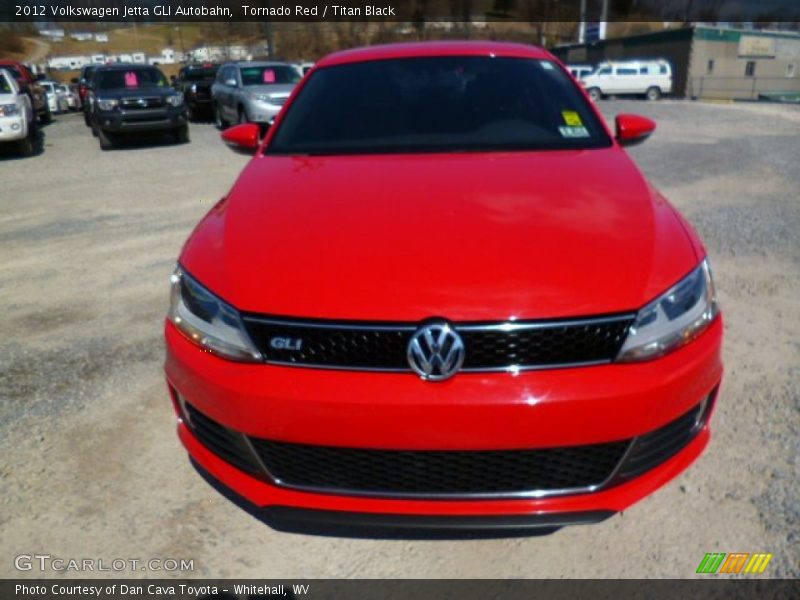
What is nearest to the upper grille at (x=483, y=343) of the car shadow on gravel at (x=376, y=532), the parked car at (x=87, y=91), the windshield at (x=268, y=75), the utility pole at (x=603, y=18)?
the car shadow on gravel at (x=376, y=532)

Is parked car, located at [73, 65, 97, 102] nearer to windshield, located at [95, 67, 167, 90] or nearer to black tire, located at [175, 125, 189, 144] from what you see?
windshield, located at [95, 67, 167, 90]

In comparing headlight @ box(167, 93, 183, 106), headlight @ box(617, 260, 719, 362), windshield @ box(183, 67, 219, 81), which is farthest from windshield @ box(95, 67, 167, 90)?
headlight @ box(617, 260, 719, 362)

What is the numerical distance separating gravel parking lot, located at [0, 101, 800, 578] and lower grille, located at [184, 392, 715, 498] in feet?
1.31

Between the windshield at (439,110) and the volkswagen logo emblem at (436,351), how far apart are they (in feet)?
4.35

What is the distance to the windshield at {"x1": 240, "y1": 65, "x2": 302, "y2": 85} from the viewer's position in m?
14.2

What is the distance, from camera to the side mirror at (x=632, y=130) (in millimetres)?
3363

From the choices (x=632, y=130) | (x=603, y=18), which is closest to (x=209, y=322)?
(x=632, y=130)

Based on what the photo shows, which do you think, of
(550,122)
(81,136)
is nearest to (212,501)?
(550,122)

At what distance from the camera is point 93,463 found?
2.60 meters

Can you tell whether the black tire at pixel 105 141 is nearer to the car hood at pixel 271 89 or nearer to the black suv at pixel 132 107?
the black suv at pixel 132 107

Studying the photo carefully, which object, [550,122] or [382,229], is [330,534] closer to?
[382,229]

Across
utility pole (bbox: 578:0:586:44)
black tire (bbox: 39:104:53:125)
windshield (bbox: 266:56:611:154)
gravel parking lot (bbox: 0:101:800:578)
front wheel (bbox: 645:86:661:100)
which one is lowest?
front wheel (bbox: 645:86:661:100)

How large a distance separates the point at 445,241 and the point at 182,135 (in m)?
12.8

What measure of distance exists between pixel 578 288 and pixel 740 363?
191cm
